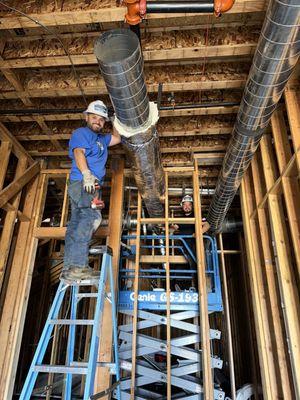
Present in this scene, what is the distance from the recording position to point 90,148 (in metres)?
2.74

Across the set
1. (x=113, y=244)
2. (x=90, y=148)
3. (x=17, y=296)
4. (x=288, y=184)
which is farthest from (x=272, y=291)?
(x=17, y=296)

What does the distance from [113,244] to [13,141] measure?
1.68m

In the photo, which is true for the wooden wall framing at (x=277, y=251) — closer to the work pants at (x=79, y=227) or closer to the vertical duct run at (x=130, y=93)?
the vertical duct run at (x=130, y=93)

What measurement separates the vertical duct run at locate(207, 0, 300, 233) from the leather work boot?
1.69 m

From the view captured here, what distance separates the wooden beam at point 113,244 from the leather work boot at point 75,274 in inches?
43.0

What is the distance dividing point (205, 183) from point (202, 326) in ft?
7.11

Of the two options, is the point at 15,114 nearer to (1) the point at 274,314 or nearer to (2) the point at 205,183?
(2) the point at 205,183

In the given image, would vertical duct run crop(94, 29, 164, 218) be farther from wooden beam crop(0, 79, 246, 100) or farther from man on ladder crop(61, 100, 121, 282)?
wooden beam crop(0, 79, 246, 100)

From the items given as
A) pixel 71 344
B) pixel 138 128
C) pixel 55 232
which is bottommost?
pixel 71 344

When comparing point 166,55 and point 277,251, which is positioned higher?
point 166,55

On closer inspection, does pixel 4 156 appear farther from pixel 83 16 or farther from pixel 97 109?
pixel 83 16

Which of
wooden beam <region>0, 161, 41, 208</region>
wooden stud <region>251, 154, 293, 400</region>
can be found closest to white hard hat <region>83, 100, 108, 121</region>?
wooden beam <region>0, 161, 41, 208</region>

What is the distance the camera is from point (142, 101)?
2.16 metres

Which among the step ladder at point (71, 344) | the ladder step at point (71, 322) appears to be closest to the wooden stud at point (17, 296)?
the step ladder at point (71, 344)
